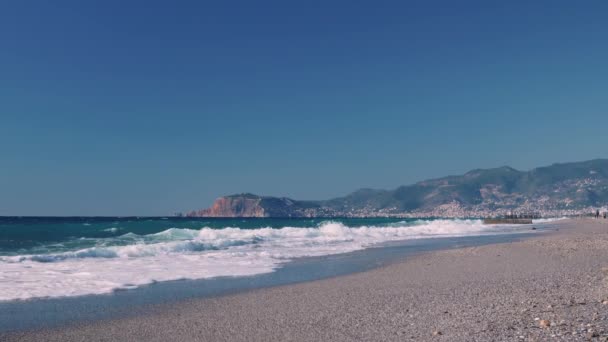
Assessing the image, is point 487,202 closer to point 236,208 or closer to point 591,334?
point 236,208

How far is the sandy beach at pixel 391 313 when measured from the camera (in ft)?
23.2

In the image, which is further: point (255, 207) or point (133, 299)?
point (255, 207)

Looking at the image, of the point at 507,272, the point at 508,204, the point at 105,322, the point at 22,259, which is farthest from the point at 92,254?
the point at 508,204

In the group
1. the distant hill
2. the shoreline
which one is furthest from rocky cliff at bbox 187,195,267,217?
the shoreline

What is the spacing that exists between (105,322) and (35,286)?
216 inches

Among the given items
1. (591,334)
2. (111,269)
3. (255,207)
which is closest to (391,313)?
(591,334)

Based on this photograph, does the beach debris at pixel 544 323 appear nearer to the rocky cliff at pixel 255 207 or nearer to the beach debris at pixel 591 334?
the beach debris at pixel 591 334

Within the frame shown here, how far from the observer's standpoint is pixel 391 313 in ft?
28.5

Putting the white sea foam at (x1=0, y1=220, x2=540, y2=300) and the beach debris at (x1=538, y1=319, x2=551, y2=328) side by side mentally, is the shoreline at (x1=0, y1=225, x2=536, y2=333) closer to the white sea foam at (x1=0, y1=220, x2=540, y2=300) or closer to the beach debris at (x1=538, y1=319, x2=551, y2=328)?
the white sea foam at (x1=0, y1=220, x2=540, y2=300)

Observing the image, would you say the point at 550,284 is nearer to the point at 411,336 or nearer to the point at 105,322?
the point at 411,336

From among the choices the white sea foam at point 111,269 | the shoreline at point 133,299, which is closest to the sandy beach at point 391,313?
the shoreline at point 133,299

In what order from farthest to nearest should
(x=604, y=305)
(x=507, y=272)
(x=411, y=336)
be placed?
(x=507, y=272) → (x=604, y=305) → (x=411, y=336)

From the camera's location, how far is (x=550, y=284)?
37.2 ft

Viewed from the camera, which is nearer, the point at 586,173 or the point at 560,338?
the point at 560,338
